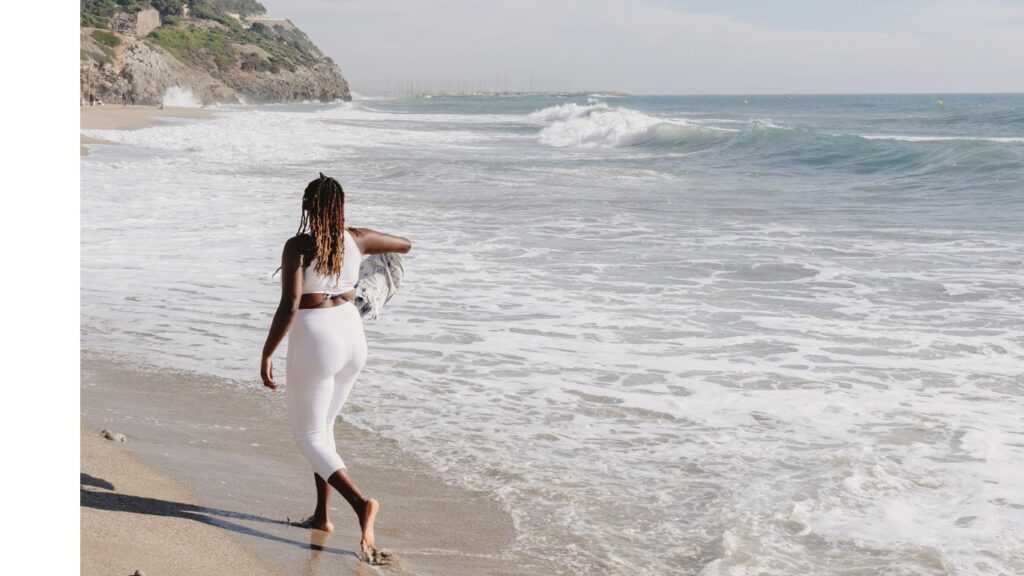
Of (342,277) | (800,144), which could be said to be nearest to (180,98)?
(800,144)

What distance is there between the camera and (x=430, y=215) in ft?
51.3

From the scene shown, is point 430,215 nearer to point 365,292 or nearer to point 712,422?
point 712,422

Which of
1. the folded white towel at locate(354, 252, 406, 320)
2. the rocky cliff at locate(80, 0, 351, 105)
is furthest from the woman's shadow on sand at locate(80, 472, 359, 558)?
the rocky cliff at locate(80, 0, 351, 105)

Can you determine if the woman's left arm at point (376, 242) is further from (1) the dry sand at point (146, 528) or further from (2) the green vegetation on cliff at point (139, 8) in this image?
(2) the green vegetation on cliff at point (139, 8)

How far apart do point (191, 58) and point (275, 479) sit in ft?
343

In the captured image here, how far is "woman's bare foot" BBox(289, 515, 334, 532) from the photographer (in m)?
4.21

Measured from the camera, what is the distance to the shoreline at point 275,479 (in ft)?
13.3

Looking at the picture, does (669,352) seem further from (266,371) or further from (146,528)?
(146,528)

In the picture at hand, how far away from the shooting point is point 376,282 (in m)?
4.19

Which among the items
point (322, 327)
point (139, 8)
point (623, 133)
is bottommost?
point (322, 327)

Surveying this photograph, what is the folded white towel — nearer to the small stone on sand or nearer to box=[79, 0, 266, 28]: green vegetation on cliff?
the small stone on sand

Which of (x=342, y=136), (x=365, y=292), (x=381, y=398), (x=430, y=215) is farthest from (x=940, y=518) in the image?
(x=342, y=136)

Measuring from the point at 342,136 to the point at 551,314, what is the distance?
32106mm

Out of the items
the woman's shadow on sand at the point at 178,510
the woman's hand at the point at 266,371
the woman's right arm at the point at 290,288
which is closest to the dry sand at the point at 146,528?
the woman's shadow on sand at the point at 178,510
